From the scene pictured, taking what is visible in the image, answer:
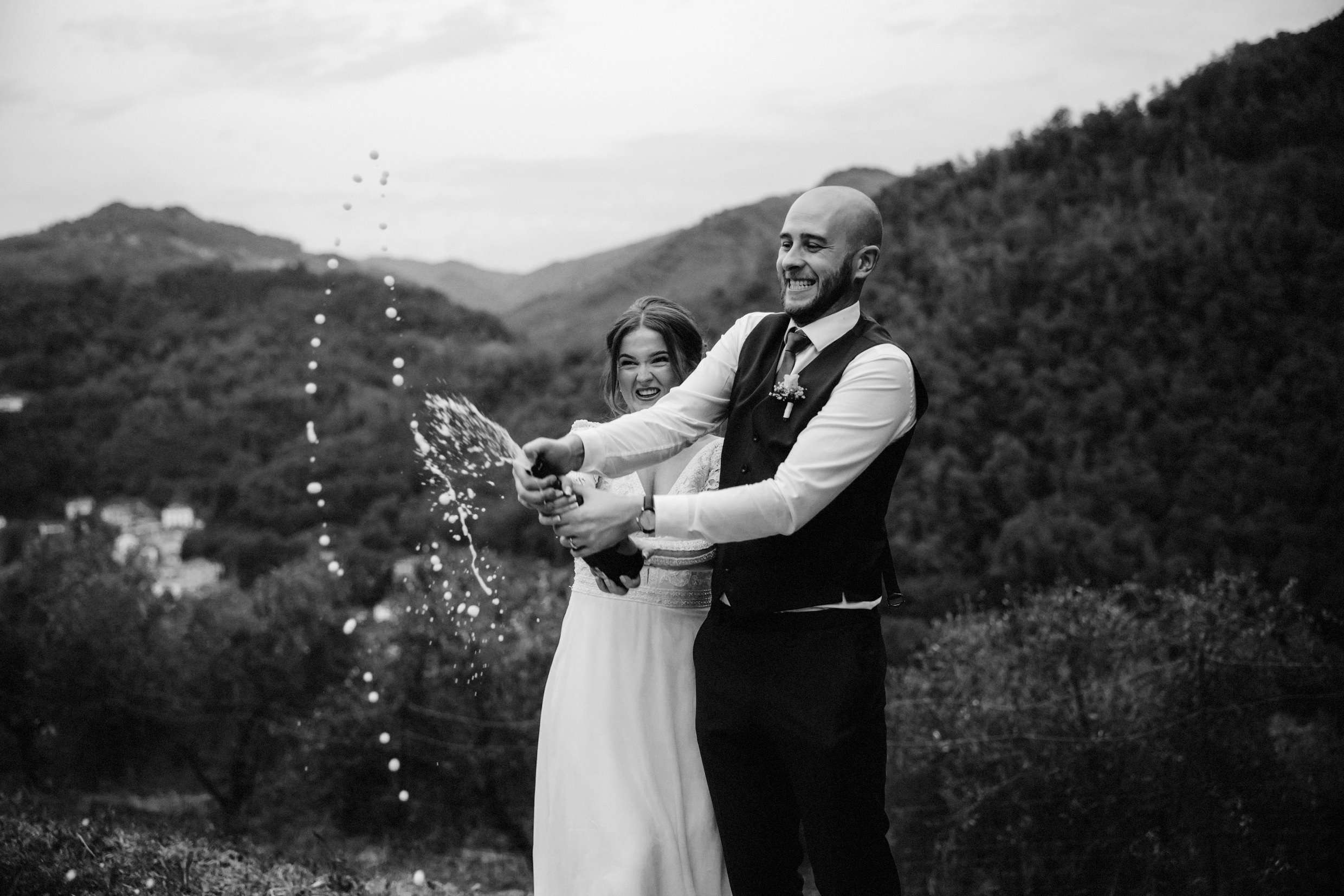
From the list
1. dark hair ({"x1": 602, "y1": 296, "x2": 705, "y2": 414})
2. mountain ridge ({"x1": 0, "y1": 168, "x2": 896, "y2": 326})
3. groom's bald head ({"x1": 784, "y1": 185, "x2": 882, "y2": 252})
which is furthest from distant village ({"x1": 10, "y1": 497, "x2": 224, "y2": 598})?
groom's bald head ({"x1": 784, "y1": 185, "x2": 882, "y2": 252})

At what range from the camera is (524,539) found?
106 feet

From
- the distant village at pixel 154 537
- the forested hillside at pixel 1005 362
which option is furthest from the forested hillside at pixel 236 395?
the distant village at pixel 154 537

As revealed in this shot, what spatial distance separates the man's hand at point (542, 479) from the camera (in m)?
2.66

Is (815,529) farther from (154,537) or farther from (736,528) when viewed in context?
(154,537)

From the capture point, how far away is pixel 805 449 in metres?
2.68

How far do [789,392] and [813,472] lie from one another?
0.30 metres

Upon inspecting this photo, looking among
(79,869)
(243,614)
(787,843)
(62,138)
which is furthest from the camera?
(62,138)

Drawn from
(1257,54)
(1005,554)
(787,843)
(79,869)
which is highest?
(1257,54)

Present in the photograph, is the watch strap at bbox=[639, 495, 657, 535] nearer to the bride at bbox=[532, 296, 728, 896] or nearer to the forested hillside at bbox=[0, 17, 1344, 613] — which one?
the bride at bbox=[532, 296, 728, 896]

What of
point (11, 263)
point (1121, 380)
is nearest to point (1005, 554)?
point (1121, 380)

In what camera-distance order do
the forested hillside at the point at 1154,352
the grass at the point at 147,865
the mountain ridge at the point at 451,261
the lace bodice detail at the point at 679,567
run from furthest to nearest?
the mountain ridge at the point at 451,261 < the forested hillside at the point at 1154,352 < the grass at the point at 147,865 < the lace bodice detail at the point at 679,567

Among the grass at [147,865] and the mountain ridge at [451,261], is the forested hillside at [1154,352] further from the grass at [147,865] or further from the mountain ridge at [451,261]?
the grass at [147,865]

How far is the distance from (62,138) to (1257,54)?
143 feet

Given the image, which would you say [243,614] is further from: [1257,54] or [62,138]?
[1257,54]
